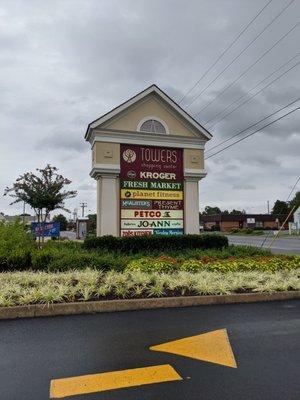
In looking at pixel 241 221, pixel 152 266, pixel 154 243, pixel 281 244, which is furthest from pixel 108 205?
pixel 241 221

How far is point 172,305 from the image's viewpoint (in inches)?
301

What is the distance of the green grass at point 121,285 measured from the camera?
24.1ft

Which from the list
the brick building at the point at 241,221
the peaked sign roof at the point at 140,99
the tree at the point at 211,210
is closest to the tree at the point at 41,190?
the peaked sign roof at the point at 140,99

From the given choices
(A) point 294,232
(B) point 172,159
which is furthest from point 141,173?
(A) point 294,232

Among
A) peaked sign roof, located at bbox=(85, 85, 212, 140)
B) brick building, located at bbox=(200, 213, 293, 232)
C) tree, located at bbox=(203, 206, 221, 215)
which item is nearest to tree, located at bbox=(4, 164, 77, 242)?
peaked sign roof, located at bbox=(85, 85, 212, 140)

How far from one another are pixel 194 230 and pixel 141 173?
3182 millimetres

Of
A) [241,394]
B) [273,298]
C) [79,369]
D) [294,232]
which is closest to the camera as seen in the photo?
[241,394]

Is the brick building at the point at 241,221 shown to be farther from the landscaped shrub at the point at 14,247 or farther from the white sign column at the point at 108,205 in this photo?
the landscaped shrub at the point at 14,247

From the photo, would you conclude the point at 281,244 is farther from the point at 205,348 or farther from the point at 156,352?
the point at 156,352

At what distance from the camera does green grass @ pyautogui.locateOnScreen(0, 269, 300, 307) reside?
7352mm

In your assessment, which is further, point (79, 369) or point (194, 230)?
point (194, 230)

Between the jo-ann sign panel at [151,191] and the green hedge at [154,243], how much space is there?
1.21 m

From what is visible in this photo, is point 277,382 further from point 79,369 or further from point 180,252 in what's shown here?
point 180,252

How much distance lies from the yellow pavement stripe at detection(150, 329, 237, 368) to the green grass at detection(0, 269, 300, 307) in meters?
2.34
